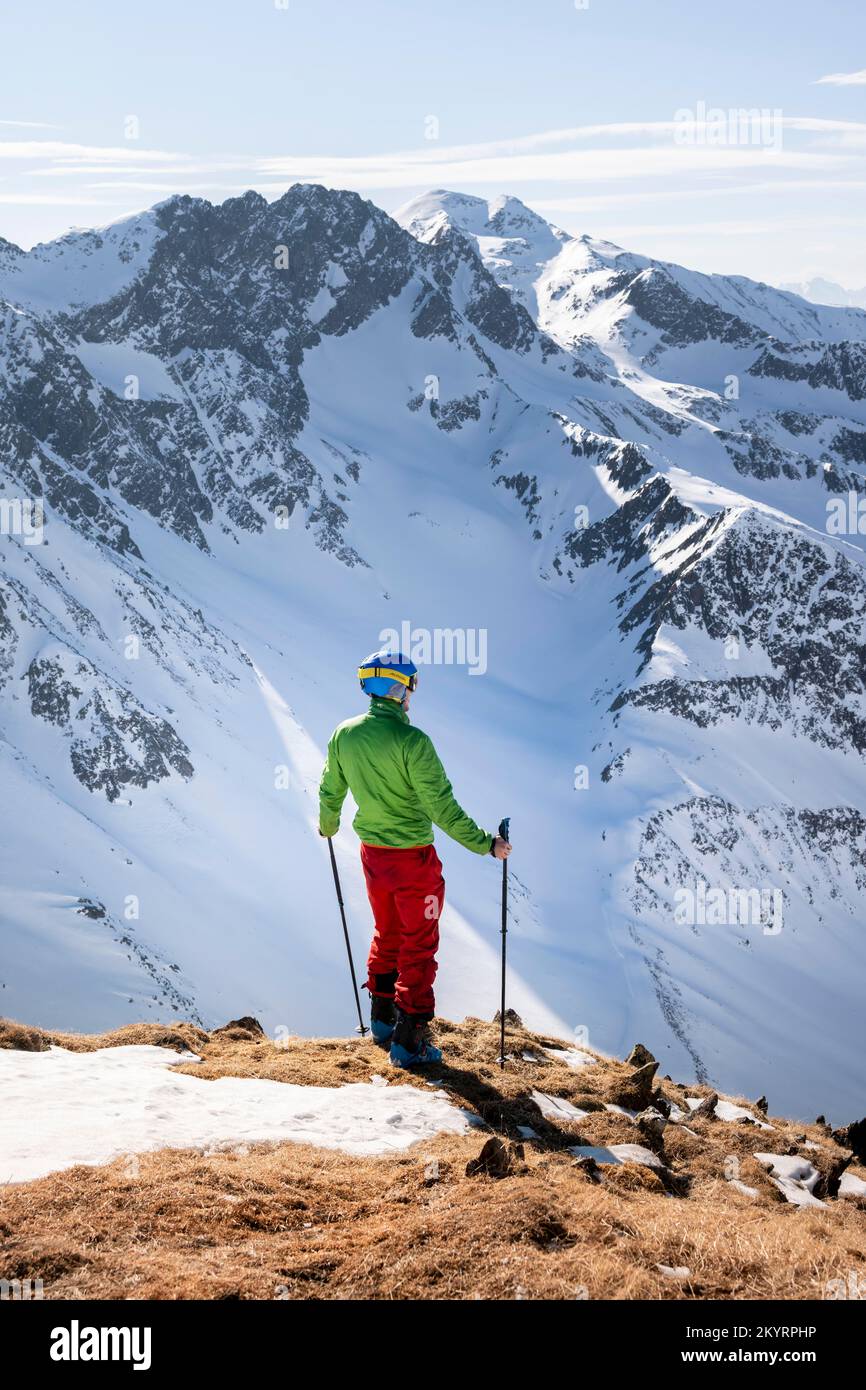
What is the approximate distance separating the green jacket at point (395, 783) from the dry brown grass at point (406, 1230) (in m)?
2.84

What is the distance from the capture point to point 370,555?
182 meters

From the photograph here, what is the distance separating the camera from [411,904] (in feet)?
34.7

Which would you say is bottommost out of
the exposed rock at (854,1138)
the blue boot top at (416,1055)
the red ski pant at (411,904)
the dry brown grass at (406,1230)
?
the exposed rock at (854,1138)

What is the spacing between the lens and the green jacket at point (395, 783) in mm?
10359

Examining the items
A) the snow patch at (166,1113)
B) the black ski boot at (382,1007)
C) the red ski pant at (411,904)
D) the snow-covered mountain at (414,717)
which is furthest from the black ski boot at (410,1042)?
the snow-covered mountain at (414,717)

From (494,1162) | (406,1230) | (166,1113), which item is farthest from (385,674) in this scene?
(406,1230)

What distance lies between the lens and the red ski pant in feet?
34.8

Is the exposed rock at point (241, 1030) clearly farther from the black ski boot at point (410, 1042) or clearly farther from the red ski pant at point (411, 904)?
the red ski pant at point (411, 904)

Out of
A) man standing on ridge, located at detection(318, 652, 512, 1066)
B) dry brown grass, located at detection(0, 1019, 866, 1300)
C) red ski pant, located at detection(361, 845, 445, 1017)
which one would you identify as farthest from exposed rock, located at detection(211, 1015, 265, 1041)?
dry brown grass, located at detection(0, 1019, 866, 1300)

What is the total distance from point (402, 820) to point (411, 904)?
0.83 m

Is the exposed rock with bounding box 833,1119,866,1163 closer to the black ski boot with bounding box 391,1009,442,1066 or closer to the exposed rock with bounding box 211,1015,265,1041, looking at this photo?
the black ski boot with bounding box 391,1009,442,1066
